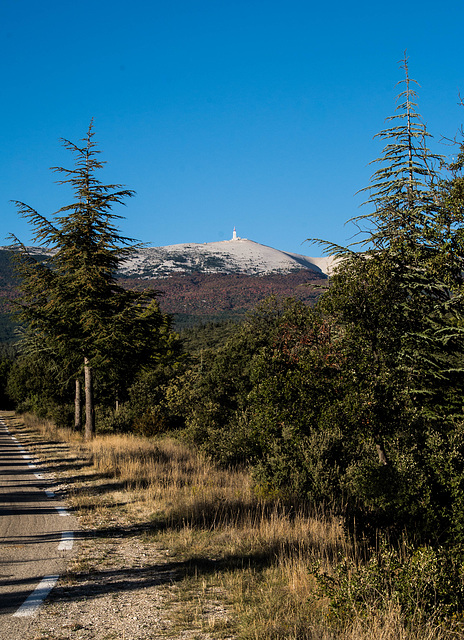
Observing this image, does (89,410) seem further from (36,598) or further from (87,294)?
(36,598)

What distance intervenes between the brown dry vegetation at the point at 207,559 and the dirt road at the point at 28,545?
0.20m

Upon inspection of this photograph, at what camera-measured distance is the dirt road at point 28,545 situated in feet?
14.6

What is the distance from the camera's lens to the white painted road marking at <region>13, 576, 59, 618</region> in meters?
4.37

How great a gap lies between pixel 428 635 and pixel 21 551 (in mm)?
4797

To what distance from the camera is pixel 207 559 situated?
6055 mm

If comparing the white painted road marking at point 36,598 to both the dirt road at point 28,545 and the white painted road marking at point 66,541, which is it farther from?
the white painted road marking at point 66,541

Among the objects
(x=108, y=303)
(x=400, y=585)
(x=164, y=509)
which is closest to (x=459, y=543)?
(x=400, y=585)

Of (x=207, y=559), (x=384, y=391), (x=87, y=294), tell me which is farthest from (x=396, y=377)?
(x=87, y=294)

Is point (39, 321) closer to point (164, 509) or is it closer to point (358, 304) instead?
point (164, 509)

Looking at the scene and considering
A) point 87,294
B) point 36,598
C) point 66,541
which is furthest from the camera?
point 87,294

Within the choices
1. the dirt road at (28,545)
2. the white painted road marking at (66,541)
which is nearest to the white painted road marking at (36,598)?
the dirt road at (28,545)

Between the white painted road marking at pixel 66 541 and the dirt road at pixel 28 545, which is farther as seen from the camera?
the white painted road marking at pixel 66 541

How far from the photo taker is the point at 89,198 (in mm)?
21266

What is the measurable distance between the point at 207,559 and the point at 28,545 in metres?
2.41
